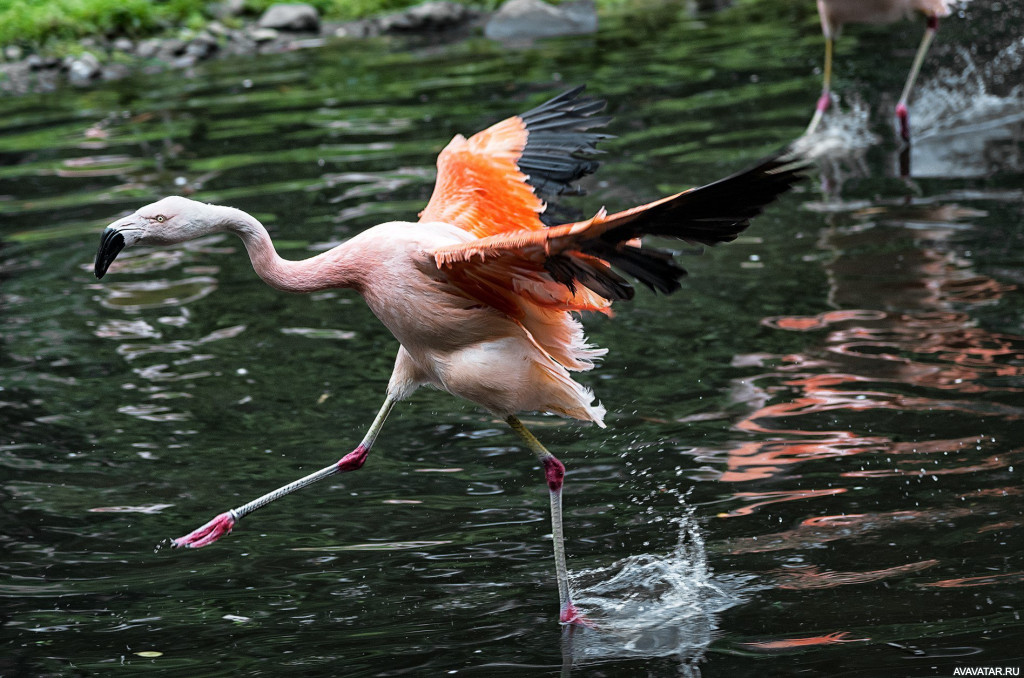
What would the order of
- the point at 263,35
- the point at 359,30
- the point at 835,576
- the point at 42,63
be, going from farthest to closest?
the point at 359,30 < the point at 263,35 < the point at 42,63 < the point at 835,576

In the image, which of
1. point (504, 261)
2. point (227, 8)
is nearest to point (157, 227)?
point (504, 261)

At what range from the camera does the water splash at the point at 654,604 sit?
3.90 metres

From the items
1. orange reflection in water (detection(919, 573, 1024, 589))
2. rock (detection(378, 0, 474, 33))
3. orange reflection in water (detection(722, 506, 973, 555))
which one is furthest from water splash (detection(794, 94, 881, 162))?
rock (detection(378, 0, 474, 33))

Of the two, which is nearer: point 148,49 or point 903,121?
point 903,121

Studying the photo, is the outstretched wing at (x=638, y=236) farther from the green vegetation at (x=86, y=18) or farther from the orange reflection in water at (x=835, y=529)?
the green vegetation at (x=86, y=18)

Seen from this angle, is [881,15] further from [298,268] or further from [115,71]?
[115,71]

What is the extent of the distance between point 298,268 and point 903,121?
7.38 m

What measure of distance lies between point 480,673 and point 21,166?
32.1 ft

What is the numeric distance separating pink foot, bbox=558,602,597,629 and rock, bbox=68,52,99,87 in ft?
48.3

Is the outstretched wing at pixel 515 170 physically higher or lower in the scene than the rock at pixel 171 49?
lower

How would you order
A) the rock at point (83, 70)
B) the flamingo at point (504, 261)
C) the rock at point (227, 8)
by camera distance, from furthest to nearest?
1. the rock at point (227, 8)
2. the rock at point (83, 70)
3. the flamingo at point (504, 261)

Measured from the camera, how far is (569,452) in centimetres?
550

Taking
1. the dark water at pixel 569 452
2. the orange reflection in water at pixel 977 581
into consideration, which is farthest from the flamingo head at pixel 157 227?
the orange reflection in water at pixel 977 581

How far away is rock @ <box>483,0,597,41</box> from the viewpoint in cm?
1795
